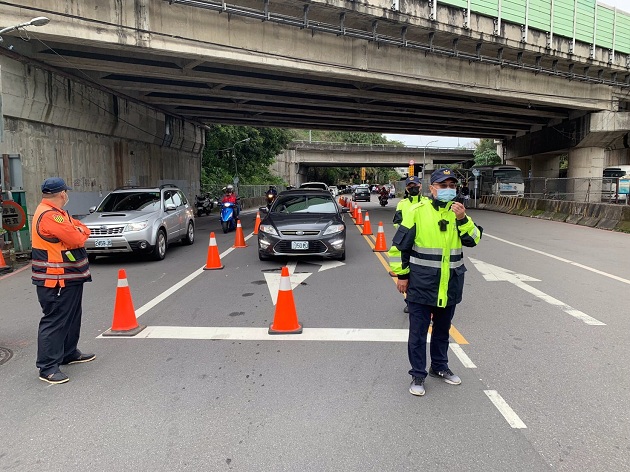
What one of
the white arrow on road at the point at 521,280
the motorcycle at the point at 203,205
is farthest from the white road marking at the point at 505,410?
the motorcycle at the point at 203,205

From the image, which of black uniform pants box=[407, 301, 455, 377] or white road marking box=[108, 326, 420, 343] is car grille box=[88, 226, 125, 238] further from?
black uniform pants box=[407, 301, 455, 377]

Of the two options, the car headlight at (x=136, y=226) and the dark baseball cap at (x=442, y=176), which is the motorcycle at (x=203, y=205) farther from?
the dark baseball cap at (x=442, y=176)

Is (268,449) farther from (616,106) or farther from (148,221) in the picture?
(616,106)

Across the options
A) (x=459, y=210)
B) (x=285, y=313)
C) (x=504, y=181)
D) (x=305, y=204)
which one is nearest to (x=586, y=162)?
(x=504, y=181)

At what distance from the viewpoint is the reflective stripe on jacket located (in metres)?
3.60

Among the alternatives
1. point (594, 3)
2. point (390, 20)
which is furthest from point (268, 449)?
point (594, 3)

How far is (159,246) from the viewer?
1031 cm

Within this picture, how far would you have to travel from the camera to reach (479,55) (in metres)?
19.0

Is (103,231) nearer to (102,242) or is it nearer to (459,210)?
(102,242)

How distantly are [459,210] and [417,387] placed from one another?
1.50m

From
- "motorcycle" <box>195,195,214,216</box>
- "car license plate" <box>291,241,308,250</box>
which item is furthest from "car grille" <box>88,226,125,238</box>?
"motorcycle" <box>195,195,214,216</box>

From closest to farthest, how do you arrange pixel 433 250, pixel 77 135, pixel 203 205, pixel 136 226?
pixel 433 250 → pixel 136 226 → pixel 77 135 → pixel 203 205

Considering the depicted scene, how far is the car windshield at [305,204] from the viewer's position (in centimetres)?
1039

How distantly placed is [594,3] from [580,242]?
51.7 ft
